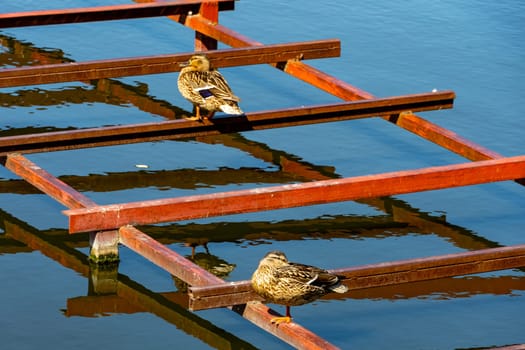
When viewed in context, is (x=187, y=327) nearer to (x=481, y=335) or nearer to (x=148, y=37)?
(x=481, y=335)

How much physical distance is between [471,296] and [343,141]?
385cm

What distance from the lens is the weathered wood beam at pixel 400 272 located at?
1097 cm

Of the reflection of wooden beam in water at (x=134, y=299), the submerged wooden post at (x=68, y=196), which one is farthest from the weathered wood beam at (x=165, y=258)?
the reflection of wooden beam in water at (x=134, y=299)

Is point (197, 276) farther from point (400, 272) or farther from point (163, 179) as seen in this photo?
point (163, 179)

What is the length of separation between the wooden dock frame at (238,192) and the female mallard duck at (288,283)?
0.52ft

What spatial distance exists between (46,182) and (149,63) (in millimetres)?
3682

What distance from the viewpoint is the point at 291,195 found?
43.1ft

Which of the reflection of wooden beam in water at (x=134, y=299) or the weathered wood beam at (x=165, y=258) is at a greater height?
the weathered wood beam at (x=165, y=258)

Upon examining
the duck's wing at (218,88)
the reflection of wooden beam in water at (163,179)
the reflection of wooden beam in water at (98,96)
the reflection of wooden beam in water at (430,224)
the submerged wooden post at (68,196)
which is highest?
the duck's wing at (218,88)

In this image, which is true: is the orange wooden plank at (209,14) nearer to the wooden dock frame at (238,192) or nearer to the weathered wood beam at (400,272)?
the wooden dock frame at (238,192)

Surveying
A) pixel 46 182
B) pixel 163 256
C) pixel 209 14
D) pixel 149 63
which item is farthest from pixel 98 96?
Result: pixel 163 256

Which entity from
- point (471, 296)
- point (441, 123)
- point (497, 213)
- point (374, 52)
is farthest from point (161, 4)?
point (471, 296)

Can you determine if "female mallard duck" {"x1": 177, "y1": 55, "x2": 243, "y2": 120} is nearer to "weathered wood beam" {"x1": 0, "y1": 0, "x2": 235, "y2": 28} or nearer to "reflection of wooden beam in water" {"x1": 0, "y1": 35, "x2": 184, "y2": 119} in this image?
"reflection of wooden beam in water" {"x1": 0, "y1": 35, "x2": 184, "y2": 119}

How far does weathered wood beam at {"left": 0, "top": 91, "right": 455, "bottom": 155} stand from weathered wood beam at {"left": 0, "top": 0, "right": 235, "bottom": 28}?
12.4 feet
